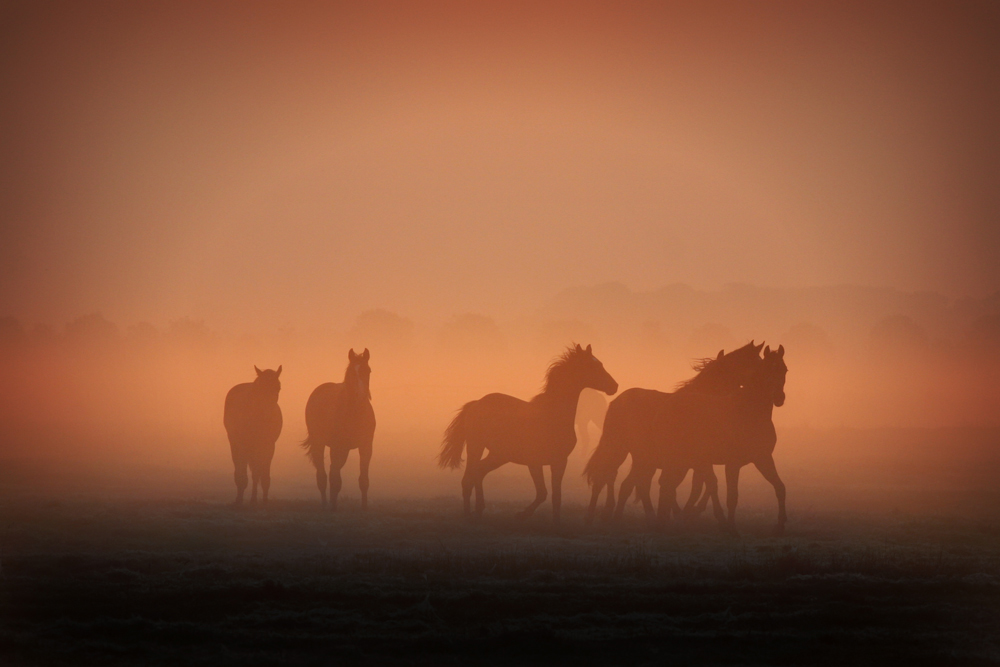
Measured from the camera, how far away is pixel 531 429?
61.2ft

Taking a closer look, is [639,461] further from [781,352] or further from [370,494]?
[370,494]

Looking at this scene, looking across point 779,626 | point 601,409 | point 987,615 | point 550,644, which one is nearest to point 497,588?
point 550,644

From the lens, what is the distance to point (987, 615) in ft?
41.2

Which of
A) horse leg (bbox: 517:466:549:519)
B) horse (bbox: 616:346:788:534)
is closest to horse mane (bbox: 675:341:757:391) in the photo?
horse (bbox: 616:346:788:534)

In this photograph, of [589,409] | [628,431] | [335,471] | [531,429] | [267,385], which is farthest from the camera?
[589,409]

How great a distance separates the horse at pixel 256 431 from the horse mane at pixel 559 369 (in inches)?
225

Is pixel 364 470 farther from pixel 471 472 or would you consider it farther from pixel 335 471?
pixel 471 472

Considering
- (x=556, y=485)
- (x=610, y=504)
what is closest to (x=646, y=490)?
(x=610, y=504)

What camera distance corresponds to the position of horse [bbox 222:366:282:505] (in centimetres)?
2064

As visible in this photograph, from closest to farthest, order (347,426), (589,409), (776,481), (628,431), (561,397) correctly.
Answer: (776,481)
(561,397)
(628,431)
(347,426)
(589,409)

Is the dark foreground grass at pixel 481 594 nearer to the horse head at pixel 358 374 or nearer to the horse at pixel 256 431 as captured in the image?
Result: the horse at pixel 256 431

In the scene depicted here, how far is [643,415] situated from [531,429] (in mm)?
2185

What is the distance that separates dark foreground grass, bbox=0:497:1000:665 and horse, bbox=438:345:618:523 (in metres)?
1.01

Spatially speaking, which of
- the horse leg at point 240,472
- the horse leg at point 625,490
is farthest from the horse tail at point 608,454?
the horse leg at point 240,472
